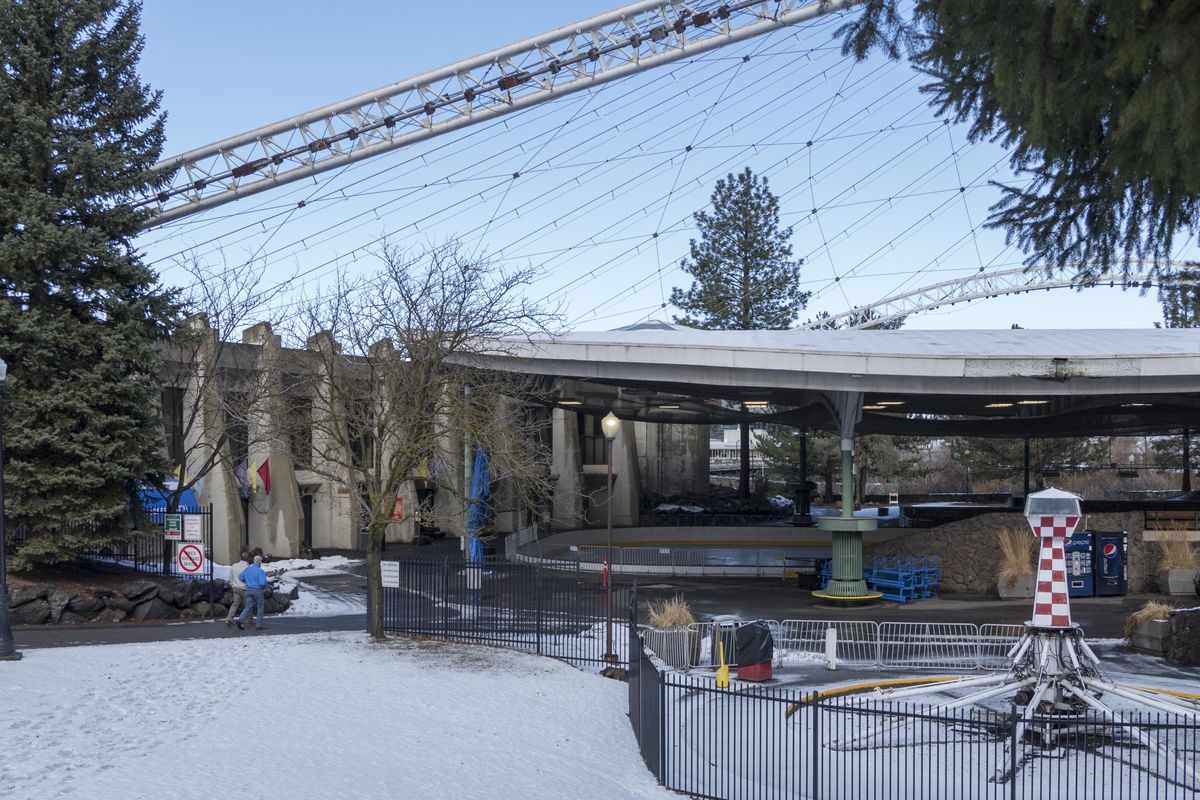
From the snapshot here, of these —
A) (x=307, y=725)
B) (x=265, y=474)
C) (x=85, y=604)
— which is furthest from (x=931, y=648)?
(x=265, y=474)

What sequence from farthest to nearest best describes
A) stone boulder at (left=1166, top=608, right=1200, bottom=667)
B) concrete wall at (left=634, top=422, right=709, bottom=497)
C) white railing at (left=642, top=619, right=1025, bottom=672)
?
concrete wall at (left=634, top=422, right=709, bottom=497)
stone boulder at (left=1166, top=608, right=1200, bottom=667)
white railing at (left=642, top=619, right=1025, bottom=672)

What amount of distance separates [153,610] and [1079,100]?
20276mm

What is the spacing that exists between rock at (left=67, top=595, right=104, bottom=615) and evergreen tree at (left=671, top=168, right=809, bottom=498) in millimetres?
46331

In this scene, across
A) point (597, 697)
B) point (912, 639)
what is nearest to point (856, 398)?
point (912, 639)

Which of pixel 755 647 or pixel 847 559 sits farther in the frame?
pixel 847 559

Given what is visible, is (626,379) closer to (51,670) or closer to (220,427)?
(220,427)

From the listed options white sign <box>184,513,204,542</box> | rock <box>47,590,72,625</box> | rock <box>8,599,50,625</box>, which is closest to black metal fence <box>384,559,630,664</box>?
white sign <box>184,513,204,542</box>

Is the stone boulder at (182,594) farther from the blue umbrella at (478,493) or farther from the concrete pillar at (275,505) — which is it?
the concrete pillar at (275,505)

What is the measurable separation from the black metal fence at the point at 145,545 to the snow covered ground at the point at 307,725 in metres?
4.13

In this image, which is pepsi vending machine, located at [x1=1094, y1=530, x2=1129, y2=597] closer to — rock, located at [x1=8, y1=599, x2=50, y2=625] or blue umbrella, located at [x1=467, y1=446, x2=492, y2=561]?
blue umbrella, located at [x1=467, y1=446, x2=492, y2=561]

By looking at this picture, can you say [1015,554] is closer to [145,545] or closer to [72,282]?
[145,545]

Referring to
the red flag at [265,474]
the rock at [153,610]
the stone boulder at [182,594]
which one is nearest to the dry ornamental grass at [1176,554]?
the stone boulder at [182,594]

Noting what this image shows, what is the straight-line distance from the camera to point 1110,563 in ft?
97.1

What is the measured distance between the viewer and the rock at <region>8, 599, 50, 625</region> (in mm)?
Result: 20344
